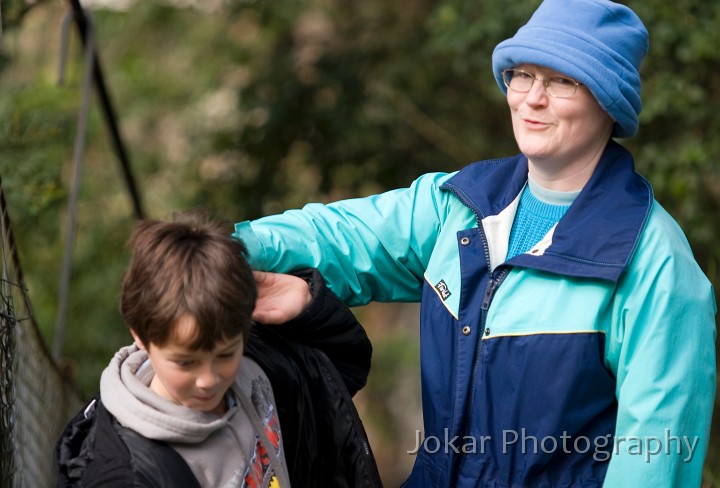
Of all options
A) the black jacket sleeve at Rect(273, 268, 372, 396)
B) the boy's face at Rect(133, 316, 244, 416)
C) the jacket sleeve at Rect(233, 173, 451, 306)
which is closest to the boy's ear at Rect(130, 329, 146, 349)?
the boy's face at Rect(133, 316, 244, 416)

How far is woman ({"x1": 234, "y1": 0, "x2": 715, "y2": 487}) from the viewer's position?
1971mm

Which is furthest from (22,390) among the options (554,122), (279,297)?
(554,122)

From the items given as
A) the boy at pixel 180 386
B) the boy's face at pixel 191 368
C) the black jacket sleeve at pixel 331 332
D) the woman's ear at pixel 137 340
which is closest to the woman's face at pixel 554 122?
the black jacket sleeve at pixel 331 332

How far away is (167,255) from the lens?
1.75 meters

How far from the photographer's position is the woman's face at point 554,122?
2.09 metres

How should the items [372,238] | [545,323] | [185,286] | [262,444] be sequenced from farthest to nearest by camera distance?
[372,238] < [545,323] < [262,444] < [185,286]

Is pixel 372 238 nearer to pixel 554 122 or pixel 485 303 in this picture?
pixel 485 303

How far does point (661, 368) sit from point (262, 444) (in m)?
0.73

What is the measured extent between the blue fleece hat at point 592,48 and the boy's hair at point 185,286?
2.34ft

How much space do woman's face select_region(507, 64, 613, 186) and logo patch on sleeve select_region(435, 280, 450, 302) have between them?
31cm

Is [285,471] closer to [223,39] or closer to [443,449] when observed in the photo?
[443,449]

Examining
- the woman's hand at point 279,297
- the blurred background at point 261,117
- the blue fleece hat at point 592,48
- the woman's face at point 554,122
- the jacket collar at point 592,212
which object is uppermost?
the blue fleece hat at point 592,48

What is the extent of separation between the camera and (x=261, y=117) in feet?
17.8

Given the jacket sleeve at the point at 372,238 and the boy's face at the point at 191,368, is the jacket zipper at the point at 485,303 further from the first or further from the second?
the boy's face at the point at 191,368
